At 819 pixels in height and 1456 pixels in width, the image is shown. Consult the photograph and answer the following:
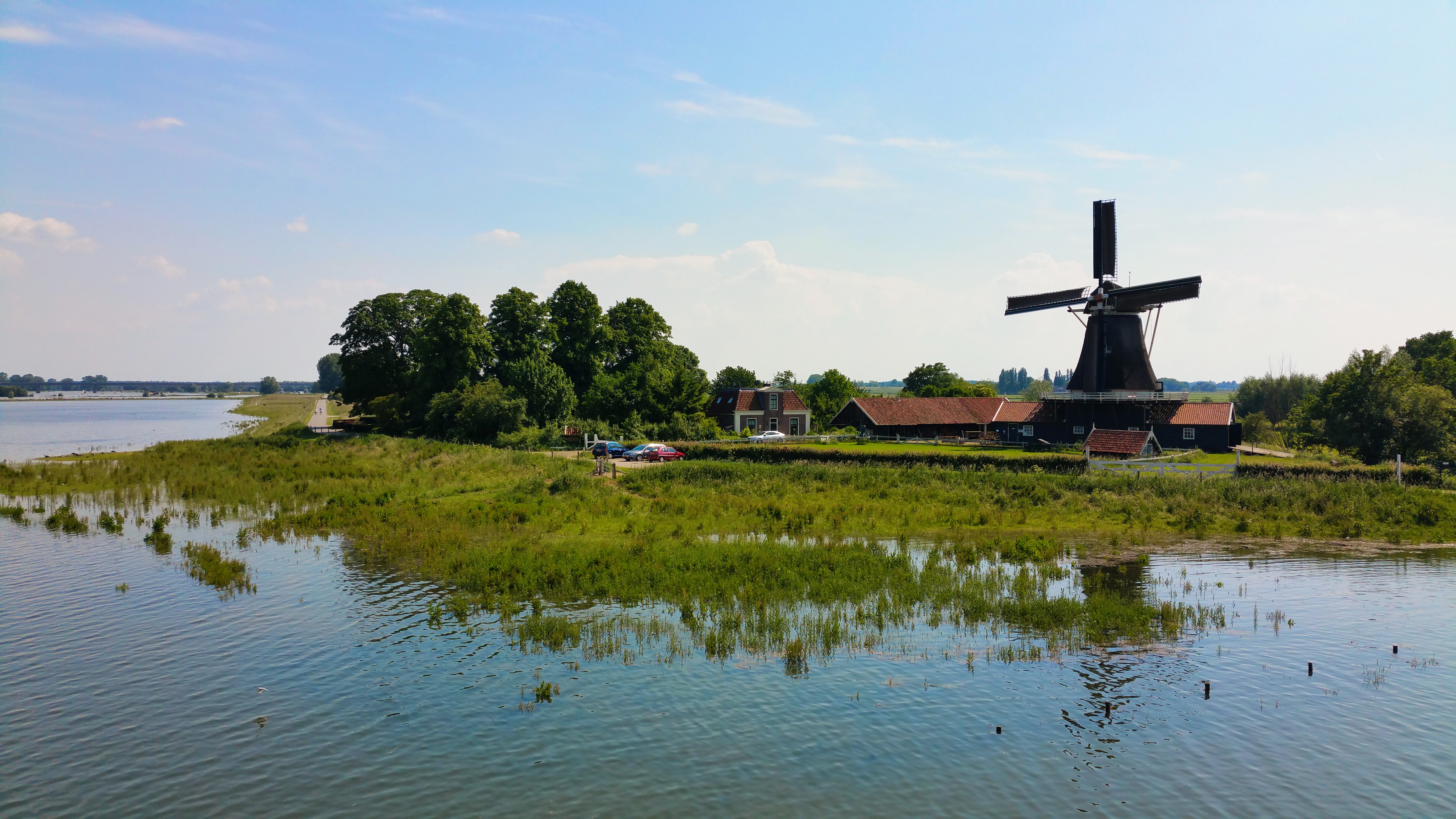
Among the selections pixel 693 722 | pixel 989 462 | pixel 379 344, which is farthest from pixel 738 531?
pixel 379 344

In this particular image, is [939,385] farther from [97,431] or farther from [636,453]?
[97,431]

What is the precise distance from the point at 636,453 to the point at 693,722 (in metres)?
49.9

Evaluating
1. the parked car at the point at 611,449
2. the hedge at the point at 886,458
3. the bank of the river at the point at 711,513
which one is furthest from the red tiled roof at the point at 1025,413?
the parked car at the point at 611,449

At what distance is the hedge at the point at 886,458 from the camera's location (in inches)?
1932

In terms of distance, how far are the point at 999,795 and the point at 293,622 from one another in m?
17.9

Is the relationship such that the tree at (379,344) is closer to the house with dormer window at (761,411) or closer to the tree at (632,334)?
the tree at (632,334)

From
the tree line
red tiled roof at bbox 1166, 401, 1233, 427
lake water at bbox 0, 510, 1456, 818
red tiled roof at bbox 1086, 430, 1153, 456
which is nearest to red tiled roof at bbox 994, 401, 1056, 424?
red tiled roof at bbox 1166, 401, 1233, 427

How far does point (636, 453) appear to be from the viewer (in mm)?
64500

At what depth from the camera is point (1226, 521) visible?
36.1m

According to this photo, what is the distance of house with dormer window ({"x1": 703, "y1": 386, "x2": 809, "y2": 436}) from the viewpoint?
304 feet

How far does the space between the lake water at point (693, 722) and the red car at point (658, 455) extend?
41088 millimetres

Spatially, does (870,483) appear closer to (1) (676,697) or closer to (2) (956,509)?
(2) (956,509)

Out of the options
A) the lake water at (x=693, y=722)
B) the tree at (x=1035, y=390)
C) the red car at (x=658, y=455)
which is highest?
the tree at (x=1035, y=390)

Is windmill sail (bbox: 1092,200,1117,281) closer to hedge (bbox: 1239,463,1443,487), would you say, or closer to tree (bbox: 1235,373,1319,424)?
hedge (bbox: 1239,463,1443,487)
